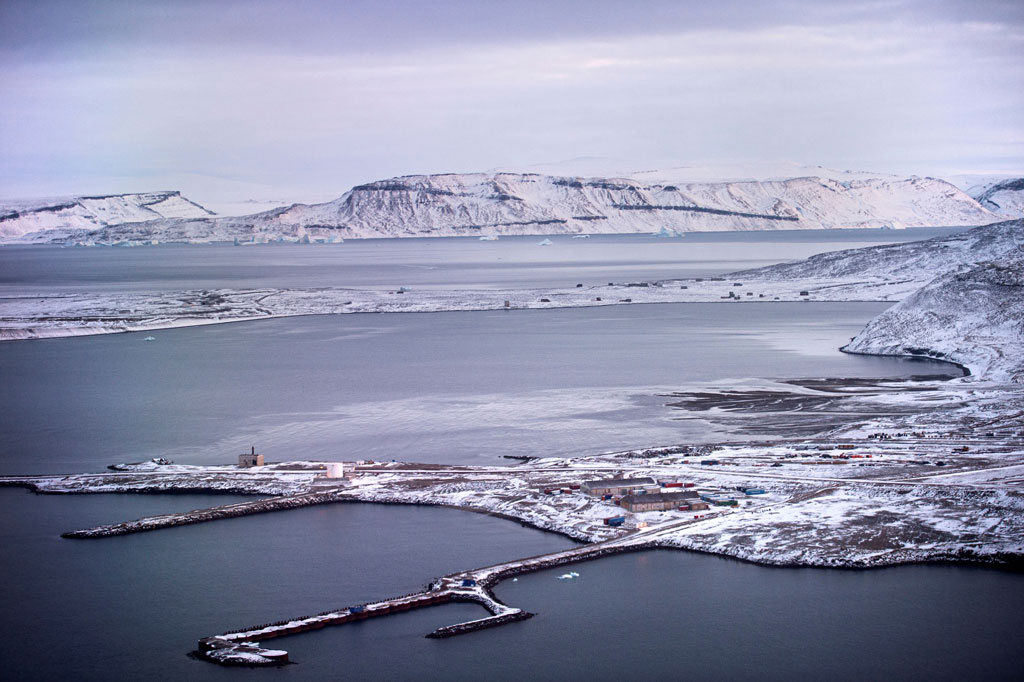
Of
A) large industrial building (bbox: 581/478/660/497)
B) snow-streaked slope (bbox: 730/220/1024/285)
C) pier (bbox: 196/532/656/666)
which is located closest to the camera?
pier (bbox: 196/532/656/666)

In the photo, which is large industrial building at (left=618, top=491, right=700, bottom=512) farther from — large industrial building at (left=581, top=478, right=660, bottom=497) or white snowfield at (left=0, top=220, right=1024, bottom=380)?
white snowfield at (left=0, top=220, right=1024, bottom=380)

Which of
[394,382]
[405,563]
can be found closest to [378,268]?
[394,382]

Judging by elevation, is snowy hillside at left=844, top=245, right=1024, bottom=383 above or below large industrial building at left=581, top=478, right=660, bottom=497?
above

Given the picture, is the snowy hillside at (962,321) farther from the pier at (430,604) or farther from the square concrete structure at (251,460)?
the square concrete structure at (251,460)

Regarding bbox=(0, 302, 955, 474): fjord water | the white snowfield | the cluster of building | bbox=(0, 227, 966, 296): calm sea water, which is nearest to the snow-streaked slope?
the white snowfield

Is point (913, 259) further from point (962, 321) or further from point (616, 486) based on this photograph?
point (616, 486)

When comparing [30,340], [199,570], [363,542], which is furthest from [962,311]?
[30,340]

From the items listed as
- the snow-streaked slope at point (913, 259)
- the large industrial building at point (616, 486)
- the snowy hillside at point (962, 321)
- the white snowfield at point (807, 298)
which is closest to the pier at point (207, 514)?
the large industrial building at point (616, 486)
